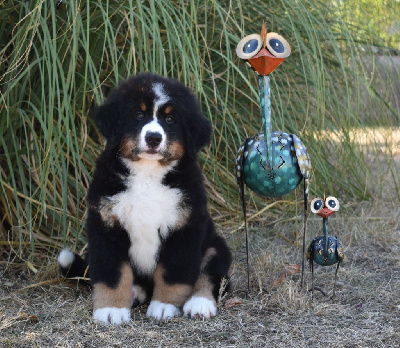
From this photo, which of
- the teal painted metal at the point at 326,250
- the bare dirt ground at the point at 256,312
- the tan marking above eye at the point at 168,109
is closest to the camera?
the bare dirt ground at the point at 256,312

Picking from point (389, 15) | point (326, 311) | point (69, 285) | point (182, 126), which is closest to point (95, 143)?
point (69, 285)

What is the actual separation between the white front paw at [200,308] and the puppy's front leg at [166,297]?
37mm

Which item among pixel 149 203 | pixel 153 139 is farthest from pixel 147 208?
pixel 153 139

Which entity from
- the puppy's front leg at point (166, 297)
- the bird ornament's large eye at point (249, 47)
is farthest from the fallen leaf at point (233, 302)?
the bird ornament's large eye at point (249, 47)

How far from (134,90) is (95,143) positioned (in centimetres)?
120

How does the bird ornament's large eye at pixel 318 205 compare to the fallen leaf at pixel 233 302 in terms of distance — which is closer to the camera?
the bird ornament's large eye at pixel 318 205

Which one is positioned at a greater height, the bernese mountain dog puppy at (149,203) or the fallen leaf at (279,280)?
the bernese mountain dog puppy at (149,203)

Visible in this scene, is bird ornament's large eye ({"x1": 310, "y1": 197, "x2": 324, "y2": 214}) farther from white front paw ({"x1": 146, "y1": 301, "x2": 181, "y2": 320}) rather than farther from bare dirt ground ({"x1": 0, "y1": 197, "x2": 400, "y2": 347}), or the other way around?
white front paw ({"x1": 146, "y1": 301, "x2": 181, "y2": 320})

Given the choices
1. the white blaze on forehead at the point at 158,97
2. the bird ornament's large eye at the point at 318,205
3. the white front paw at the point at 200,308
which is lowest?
the white front paw at the point at 200,308

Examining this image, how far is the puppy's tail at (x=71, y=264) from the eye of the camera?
9.66ft

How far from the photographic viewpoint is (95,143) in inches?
148

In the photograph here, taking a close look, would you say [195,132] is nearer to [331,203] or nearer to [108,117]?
[108,117]

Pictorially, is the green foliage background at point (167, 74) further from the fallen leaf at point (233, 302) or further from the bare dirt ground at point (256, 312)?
the fallen leaf at point (233, 302)

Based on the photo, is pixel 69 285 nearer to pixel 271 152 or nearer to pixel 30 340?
pixel 30 340
